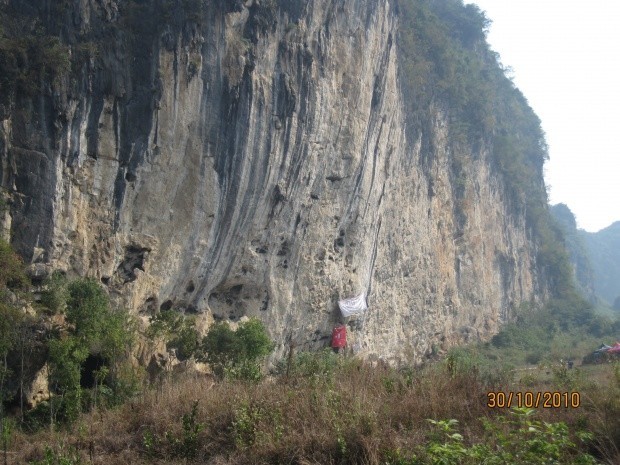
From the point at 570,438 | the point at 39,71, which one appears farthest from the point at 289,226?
the point at 570,438

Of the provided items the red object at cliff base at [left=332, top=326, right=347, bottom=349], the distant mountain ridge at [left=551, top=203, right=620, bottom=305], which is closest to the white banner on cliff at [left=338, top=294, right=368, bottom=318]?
the red object at cliff base at [left=332, top=326, right=347, bottom=349]

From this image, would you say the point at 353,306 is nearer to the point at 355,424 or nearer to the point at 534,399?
the point at 534,399

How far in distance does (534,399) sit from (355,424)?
1789 mm

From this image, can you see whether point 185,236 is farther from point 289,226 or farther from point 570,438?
point 570,438

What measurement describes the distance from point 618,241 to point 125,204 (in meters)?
95.7

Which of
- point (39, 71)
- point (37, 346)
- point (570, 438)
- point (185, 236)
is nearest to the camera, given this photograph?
point (570, 438)

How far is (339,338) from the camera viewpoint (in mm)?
19719

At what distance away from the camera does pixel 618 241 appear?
93.8 m

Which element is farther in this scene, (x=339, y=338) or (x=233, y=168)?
(x=339, y=338)

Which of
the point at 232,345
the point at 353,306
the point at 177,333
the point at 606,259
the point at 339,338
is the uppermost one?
the point at 606,259

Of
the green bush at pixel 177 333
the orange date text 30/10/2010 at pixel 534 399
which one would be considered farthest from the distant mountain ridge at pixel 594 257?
the orange date text 30/10/2010 at pixel 534 399

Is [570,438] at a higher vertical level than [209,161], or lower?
lower

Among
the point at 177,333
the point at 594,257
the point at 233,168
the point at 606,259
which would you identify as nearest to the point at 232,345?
the point at 177,333

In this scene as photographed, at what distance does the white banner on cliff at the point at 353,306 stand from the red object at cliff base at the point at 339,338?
511mm
